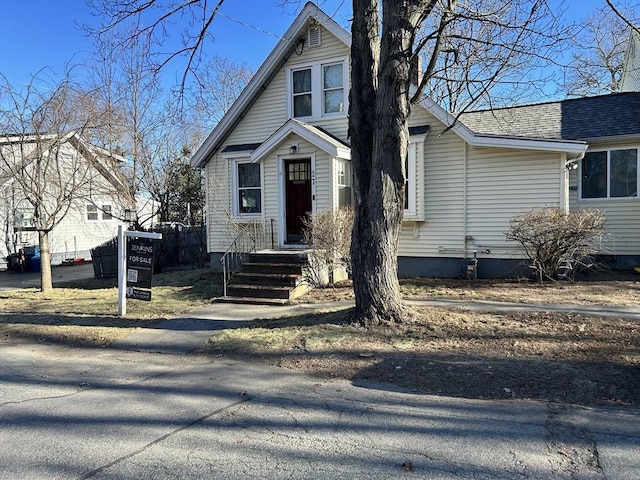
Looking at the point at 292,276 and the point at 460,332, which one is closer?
the point at 460,332

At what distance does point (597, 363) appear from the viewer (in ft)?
17.7

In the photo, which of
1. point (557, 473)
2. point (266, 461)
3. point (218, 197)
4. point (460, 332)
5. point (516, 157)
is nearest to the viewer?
point (557, 473)

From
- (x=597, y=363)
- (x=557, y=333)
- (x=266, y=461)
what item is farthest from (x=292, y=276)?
(x=266, y=461)

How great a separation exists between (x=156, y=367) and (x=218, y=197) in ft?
30.8

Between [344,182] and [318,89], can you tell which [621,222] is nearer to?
[344,182]

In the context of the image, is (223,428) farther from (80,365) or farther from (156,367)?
(80,365)

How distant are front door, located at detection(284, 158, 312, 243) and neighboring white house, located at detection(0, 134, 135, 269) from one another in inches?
183

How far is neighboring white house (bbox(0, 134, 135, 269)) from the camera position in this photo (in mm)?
11875

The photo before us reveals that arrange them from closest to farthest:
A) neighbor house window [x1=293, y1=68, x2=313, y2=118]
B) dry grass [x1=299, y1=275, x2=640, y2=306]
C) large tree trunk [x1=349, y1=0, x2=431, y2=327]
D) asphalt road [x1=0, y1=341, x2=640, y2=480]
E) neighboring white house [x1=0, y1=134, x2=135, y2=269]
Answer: asphalt road [x1=0, y1=341, x2=640, y2=480] → large tree trunk [x1=349, y1=0, x2=431, y2=327] → dry grass [x1=299, y1=275, x2=640, y2=306] → neighboring white house [x1=0, y1=134, x2=135, y2=269] → neighbor house window [x1=293, y1=68, x2=313, y2=118]

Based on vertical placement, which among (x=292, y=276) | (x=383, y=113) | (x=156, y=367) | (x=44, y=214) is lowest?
(x=156, y=367)

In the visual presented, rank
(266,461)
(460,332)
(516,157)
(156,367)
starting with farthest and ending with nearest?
(516,157) → (460,332) → (156,367) → (266,461)

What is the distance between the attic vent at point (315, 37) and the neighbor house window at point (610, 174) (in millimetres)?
8163

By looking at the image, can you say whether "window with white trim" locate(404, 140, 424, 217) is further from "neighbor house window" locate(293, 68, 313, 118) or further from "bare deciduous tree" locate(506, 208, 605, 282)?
"neighbor house window" locate(293, 68, 313, 118)

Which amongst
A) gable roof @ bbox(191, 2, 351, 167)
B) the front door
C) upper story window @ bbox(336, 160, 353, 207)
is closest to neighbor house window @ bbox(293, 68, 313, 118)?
gable roof @ bbox(191, 2, 351, 167)
